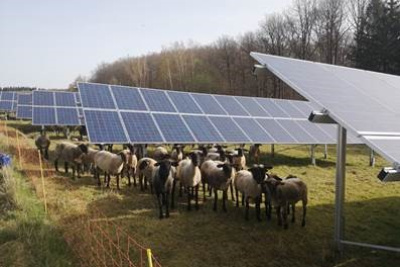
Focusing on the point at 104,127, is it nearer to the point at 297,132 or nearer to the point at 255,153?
the point at 255,153

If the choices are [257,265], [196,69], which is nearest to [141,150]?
[257,265]

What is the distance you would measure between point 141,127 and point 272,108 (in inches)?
426

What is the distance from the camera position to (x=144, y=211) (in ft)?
39.5

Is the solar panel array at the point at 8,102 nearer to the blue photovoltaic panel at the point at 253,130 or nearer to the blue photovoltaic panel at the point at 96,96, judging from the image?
the blue photovoltaic panel at the point at 96,96

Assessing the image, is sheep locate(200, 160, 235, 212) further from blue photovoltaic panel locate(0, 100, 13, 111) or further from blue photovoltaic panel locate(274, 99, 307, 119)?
blue photovoltaic panel locate(0, 100, 13, 111)

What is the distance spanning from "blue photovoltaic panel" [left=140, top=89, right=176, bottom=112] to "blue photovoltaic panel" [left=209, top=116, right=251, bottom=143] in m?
2.29

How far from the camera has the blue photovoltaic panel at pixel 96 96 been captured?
57.4 ft

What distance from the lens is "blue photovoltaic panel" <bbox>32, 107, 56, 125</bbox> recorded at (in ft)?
87.5

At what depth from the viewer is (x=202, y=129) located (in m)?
18.2

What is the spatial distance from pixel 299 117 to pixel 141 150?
11.2m

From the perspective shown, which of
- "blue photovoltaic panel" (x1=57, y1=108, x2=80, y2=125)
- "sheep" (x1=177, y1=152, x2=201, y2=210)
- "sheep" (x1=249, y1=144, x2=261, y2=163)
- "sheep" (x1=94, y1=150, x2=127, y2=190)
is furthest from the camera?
"blue photovoltaic panel" (x1=57, y1=108, x2=80, y2=125)

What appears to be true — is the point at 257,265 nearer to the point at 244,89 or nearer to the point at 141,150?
the point at 141,150

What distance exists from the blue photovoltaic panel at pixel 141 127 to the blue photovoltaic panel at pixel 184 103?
99.7 inches

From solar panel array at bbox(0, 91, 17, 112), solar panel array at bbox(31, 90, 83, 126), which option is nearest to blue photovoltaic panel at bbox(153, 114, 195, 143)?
solar panel array at bbox(31, 90, 83, 126)
